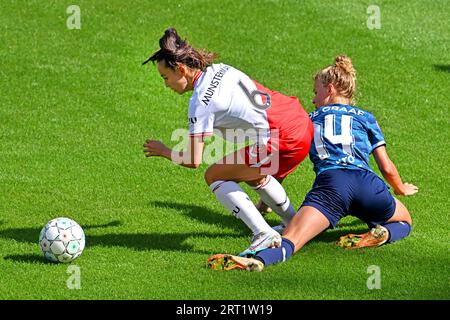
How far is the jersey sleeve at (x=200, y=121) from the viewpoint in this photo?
25.6 feet

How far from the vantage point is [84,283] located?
743 centimetres

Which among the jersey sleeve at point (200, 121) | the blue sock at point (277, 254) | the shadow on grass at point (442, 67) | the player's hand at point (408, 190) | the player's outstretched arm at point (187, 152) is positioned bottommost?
the blue sock at point (277, 254)

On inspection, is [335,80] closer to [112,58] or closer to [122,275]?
[122,275]

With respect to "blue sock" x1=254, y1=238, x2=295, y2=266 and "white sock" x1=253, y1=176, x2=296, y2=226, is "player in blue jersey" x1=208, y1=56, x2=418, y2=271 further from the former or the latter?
"white sock" x1=253, y1=176, x2=296, y2=226

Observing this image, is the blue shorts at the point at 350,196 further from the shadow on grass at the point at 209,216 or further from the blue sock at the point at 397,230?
the shadow on grass at the point at 209,216

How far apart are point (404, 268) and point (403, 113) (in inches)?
193

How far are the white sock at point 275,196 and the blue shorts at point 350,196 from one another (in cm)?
38

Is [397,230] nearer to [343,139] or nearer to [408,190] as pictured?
[408,190]

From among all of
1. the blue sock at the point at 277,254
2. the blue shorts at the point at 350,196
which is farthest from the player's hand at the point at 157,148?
the blue shorts at the point at 350,196

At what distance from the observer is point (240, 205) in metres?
8.13

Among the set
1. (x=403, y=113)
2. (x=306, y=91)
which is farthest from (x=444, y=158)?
(x=306, y=91)

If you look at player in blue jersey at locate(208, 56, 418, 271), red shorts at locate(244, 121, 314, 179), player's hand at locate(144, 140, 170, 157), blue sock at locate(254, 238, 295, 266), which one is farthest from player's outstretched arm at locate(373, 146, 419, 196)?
player's hand at locate(144, 140, 170, 157)

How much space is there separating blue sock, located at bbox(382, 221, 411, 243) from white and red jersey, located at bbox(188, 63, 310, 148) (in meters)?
1.16

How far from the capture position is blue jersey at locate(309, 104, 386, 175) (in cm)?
848
